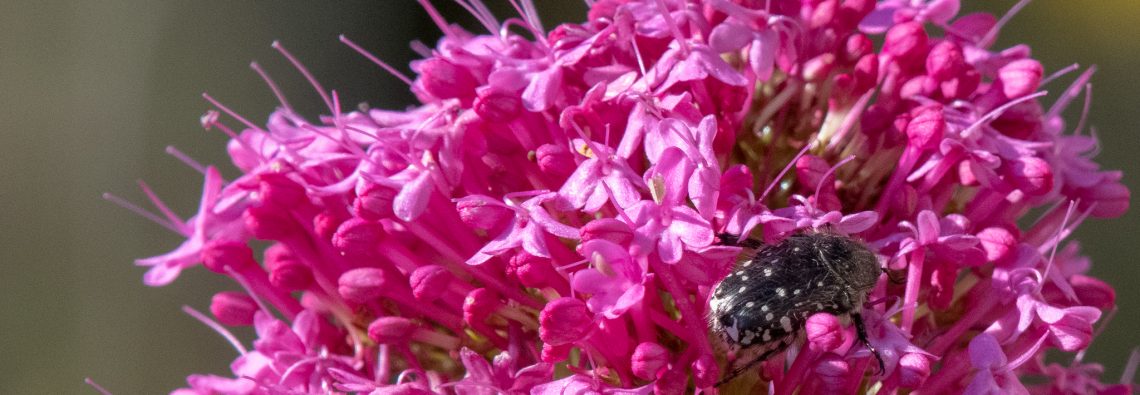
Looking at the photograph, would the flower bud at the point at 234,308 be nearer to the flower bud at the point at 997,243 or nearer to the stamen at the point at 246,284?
the stamen at the point at 246,284

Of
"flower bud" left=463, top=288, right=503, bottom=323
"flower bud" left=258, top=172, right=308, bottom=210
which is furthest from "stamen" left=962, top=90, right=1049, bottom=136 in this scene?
"flower bud" left=258, top=172, right=308, bottom=210

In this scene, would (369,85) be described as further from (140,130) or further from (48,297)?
(48,297)

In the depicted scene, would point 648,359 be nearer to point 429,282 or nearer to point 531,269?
point 531,269

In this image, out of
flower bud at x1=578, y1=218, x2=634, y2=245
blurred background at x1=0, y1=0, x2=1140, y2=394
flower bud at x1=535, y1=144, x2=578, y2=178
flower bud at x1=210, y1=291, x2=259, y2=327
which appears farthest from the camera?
blurred background at x1=0, y1=0, x2=1140, y2=394

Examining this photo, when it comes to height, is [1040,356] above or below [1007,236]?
below

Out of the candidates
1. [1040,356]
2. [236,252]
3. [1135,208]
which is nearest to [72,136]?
[236,252]

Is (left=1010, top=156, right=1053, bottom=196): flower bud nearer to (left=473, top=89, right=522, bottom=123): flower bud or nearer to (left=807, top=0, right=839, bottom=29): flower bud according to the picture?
(left=807, top=0, right=839, bottom=29): flower bud
